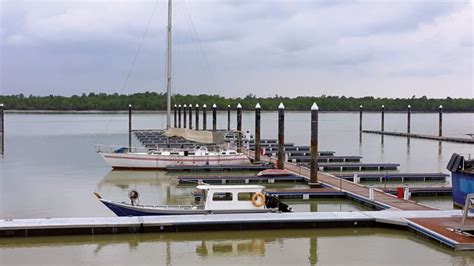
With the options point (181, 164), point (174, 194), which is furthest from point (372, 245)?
point (181, 164)

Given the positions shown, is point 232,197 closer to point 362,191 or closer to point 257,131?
point 362,191

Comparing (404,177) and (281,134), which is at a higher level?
(281,134)

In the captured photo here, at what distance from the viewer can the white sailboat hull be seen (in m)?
42.2

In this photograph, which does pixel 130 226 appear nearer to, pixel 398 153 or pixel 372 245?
pixel 372 245

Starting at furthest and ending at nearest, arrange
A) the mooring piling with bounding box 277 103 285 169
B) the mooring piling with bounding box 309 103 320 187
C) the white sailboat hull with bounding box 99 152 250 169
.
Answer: the white sailboat hull with bounding box 99 152 250 169
the mooring piling with bounding box 277 103 285 169
the mooring piling with bounding box 309 103 320 187

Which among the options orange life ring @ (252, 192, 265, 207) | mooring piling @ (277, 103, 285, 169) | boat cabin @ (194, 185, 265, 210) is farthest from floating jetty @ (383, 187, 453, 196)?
boat cabin @ (194, 185, 265, 210)

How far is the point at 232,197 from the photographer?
22.5m

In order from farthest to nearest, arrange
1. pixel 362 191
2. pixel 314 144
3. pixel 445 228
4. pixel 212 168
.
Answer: pixel 212 168, pixel 314 144, pixel 362 191, pixel 445 228

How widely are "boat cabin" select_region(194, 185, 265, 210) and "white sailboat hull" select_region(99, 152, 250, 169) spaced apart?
19.9 metres

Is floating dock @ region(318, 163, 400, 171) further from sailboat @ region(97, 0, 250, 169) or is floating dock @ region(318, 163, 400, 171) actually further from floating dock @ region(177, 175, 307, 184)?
floating dock @ region(177, 175, 307, 184)

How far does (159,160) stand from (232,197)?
66.5 ft

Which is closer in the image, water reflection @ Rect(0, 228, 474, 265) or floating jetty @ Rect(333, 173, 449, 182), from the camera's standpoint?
water reflection @ Rect(0, 228, 474, 265)

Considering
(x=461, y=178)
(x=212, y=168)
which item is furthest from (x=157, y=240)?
(x=212, y=168)

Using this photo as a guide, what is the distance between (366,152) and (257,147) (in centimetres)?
2219
